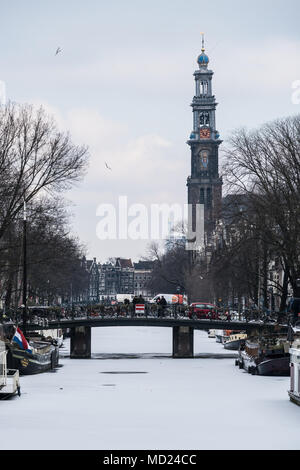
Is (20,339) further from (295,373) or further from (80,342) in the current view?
(80,342)

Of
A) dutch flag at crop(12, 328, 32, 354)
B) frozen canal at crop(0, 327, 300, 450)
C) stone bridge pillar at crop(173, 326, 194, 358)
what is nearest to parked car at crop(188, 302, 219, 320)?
stone bridge pillar at crop(173, 326, 194, 358)

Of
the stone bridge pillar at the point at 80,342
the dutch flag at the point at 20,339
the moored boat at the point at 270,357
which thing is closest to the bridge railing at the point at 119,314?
the stone bridge pillar at the point at 80,342

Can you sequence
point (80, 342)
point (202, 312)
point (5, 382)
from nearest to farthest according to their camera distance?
point (5, 382), point (80, 342), point (202, 312)

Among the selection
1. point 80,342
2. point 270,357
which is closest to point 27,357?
point 270,357

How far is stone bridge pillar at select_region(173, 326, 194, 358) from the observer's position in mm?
89312

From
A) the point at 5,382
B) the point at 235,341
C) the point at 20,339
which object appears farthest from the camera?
the point at 235,341

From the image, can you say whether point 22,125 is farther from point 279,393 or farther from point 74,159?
point 279,393

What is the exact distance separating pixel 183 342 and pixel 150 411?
47763 millimetres

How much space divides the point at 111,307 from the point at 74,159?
3204 centimetres

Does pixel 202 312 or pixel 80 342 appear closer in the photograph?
pixel 80 342

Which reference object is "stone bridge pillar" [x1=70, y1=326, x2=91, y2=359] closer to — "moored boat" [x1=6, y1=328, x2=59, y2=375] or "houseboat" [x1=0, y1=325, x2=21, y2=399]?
"moored boat" [x1=6, y1=328, x2=59, y2=375]

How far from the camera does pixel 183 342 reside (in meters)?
90.4

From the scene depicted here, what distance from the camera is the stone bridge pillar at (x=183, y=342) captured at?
89312 mm

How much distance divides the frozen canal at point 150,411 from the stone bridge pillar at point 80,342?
1457 centimetres
